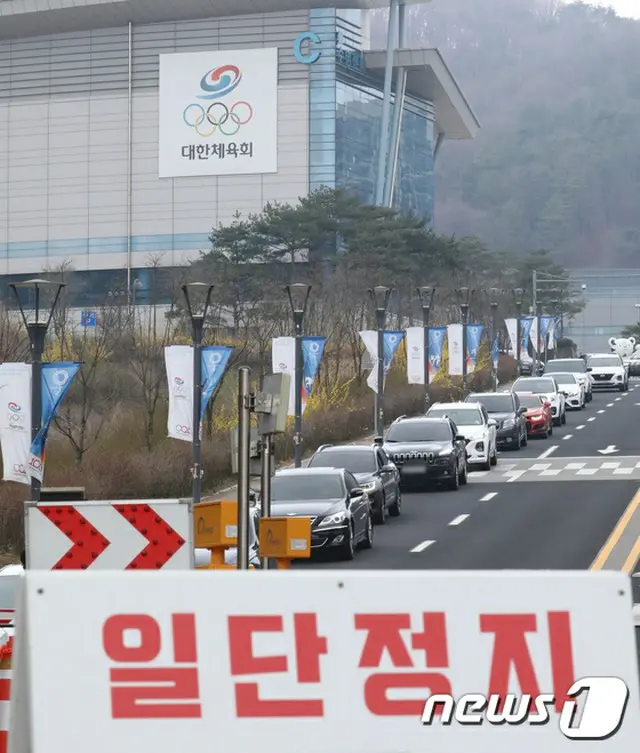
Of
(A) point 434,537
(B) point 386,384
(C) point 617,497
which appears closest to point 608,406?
(B) point 386,384

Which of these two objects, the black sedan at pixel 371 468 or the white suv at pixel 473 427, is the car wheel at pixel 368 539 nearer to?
the black sedan at pixel 371 468

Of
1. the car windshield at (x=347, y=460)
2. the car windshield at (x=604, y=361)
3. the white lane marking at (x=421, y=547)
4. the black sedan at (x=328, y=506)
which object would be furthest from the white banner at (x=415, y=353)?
the black sedan at (x=328, y=506)

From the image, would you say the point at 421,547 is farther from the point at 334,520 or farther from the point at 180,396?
the point at 180,396

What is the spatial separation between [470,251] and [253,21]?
834 inches

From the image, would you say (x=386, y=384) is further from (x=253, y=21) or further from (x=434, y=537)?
(x=253, y=21)

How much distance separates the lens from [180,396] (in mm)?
33312

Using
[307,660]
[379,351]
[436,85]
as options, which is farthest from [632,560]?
[436,85]

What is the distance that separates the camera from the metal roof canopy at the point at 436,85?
112375 mm

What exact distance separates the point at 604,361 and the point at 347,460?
49961mm

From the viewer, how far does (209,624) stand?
14.5ft

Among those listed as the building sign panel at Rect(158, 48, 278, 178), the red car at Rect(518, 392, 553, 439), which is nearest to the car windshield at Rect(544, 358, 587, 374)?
the red car at Rect(518, 392, 553, 439)

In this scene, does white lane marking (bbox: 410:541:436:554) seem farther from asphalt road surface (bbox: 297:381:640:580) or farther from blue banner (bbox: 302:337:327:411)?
blue banner (bbox: 302:337:327:411)

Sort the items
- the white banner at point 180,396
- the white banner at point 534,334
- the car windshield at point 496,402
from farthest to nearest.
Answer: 1. the white banner at point 534,334
2. the car windshield at point 496,402
3. the white banner at point 180,396

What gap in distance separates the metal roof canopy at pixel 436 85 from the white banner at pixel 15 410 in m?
88.8
